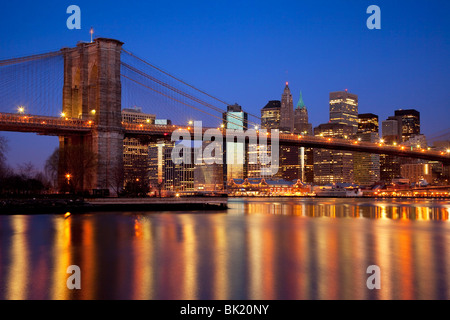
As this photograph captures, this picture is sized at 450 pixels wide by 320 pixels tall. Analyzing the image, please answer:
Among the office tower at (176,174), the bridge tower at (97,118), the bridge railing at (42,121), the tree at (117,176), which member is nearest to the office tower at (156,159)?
the office tower at (176,174)

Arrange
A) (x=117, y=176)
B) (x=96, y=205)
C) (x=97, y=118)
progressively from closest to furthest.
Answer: (x=96, y=205) → (x=97, y=118) → (x=117, y=176)

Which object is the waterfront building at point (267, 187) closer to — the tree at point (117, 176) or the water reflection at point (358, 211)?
the water reflection at point (358, 211)

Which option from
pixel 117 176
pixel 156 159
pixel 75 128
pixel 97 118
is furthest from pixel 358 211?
pixel 156 159

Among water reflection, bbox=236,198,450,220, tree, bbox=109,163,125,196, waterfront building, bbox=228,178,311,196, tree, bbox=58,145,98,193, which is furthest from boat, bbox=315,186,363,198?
tree, bbox=58,145,98,193

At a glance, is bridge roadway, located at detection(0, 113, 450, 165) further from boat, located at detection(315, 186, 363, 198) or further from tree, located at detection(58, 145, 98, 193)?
boat, located at detection(315, 186, 363, 198)

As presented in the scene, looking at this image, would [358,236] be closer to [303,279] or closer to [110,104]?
[303,279]

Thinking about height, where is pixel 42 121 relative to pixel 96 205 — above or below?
above

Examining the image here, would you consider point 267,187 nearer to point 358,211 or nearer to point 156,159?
point 156,159
